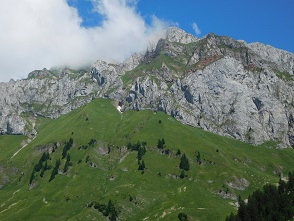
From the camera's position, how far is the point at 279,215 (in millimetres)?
160500

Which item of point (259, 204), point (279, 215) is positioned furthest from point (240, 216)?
point (279, 215)

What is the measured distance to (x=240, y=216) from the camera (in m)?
179

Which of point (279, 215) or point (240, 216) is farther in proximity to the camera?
point (240, 216)

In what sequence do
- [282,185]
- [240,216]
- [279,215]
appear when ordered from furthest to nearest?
[282,185] → [240,216] → [279,215]

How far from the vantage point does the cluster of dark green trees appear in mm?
162250

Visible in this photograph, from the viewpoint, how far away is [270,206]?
172 m

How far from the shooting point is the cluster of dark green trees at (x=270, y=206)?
162 m

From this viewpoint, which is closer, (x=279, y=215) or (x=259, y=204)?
(x=279, y=215)

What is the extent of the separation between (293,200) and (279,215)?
47.1ft

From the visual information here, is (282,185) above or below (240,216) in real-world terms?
above

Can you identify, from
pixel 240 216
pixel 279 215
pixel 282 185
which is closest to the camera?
pixel 279 215

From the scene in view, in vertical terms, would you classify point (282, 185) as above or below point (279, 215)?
above

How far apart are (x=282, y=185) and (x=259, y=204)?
23562mm

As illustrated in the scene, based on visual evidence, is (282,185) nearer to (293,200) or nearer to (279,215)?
(293,200)
